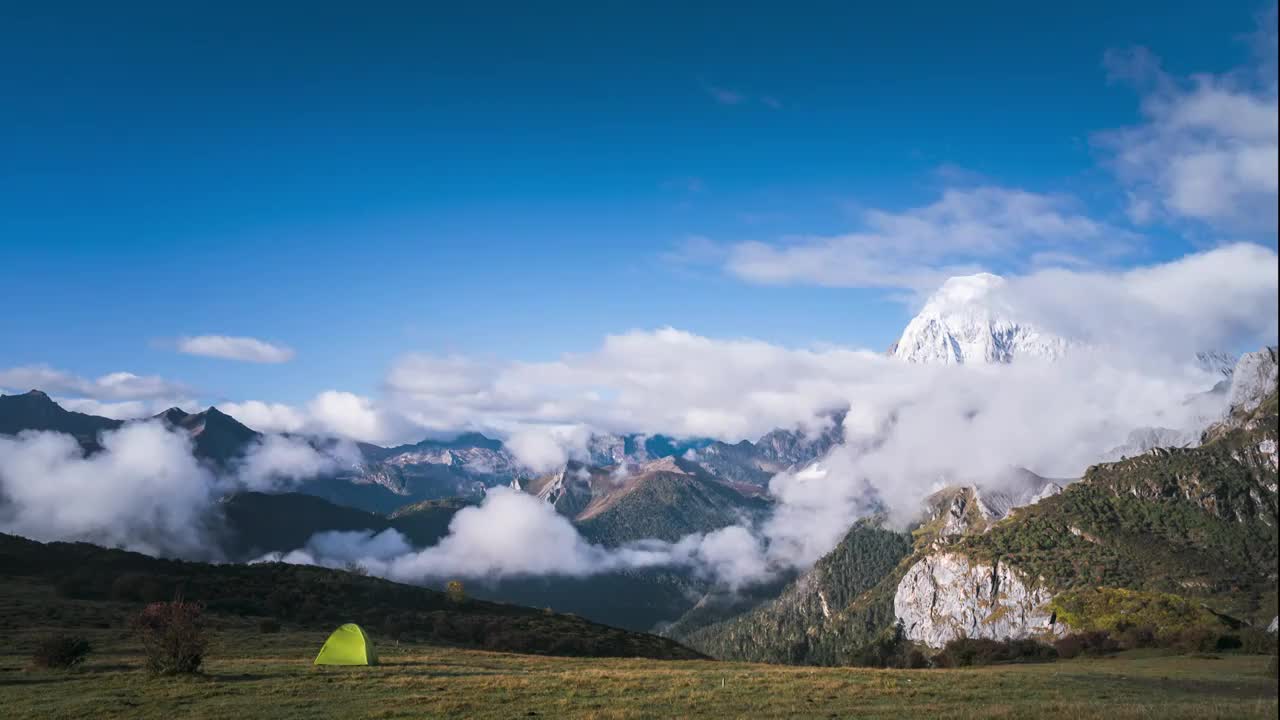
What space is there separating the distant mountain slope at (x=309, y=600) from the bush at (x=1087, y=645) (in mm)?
53647

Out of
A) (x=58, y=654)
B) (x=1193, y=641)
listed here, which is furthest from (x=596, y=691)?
(x=1193, y=641)

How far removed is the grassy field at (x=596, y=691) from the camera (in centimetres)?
3148

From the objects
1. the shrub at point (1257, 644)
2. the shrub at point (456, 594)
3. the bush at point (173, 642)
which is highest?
the bush at point (173, 642)

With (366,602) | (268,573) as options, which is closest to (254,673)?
(366,602)

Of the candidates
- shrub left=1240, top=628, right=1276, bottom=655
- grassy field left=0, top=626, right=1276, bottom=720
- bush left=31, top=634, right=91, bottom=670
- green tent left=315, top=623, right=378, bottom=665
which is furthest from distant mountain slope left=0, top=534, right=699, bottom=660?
shrub left=1240, top=628, right=1276, bottom=655

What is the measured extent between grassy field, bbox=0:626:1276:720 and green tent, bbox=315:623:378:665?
1667mm

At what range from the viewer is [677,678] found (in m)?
46.2

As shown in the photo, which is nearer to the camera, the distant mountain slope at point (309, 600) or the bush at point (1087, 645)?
the distant mountain slope at point (309, 600)

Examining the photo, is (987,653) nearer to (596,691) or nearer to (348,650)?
(596,691)

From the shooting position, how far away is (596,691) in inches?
1529

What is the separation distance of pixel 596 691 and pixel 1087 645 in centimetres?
9615

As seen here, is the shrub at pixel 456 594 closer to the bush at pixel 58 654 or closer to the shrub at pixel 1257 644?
the bush at pixel 58 654

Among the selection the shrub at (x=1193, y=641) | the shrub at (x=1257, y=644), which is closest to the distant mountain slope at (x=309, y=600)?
the shrub at (x=1193, y=641)

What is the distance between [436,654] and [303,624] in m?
37.9
